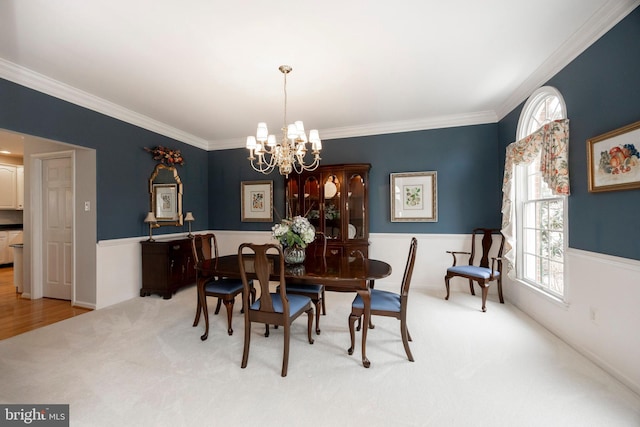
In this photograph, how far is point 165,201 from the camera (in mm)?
4188

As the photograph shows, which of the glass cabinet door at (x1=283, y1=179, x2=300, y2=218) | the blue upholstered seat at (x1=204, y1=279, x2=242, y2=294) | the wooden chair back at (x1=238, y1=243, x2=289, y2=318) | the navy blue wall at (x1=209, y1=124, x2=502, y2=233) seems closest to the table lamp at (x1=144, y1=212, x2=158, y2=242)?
the blue upholstered seat at (x1=204, y1=279, x2=242, y2=294)

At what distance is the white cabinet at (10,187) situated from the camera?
5.58 m

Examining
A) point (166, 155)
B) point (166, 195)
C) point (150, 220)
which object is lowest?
point (150, 220)

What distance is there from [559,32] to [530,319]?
277cm

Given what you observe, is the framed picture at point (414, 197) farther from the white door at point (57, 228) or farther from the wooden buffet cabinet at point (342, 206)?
the white door at point (57, 228)

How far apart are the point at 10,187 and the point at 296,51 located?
7.38 meters

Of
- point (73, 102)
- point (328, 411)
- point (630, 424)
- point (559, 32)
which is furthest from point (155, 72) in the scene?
point (630, 424)

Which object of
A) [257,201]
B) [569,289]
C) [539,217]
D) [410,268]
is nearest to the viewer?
[410,268]

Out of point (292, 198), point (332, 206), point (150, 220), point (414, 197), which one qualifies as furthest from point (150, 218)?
point (414, 197)

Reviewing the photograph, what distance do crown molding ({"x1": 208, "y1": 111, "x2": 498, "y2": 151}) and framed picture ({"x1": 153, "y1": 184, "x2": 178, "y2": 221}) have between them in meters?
2.64

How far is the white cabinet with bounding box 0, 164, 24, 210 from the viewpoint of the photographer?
220 inches

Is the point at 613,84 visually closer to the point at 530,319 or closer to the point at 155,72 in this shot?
the point at 530,319

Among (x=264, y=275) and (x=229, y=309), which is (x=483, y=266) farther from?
(x=229, y=309)

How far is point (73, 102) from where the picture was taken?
3.03 metres
